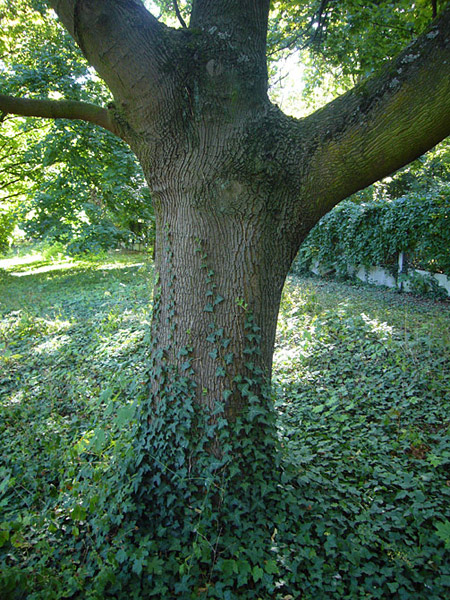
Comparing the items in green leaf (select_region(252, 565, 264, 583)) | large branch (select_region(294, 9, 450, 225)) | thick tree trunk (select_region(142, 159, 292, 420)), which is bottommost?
green leaf (select_region(252, 565, 264, 583))

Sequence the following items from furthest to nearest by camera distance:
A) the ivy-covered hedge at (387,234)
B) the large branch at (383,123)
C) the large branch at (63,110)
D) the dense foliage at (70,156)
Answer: the dense foliage at (70,156) → the ivy-covered hedge at (387,234) → the large branch at (63,110) → the large branch at (383,123)

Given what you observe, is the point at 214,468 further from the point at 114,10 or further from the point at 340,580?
the point at 114,10

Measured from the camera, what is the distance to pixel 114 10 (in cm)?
265

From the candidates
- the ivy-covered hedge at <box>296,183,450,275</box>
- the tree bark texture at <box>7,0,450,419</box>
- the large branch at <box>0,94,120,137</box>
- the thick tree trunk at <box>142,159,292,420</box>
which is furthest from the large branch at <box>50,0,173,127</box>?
the ivy-covered hedge at <box>296,183,450,275</box>

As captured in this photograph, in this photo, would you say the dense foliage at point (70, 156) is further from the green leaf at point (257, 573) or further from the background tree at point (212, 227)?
the green leaf at point (257, 573)

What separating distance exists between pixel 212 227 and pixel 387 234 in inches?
377

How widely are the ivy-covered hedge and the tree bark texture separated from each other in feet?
26.3

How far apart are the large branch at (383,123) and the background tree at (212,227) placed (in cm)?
1

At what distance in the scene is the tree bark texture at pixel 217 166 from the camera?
8.73 ft

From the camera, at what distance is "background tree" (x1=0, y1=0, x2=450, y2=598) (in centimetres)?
259

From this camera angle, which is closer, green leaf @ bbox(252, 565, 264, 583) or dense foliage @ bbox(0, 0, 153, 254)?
green leaf @ bbox(252, 565, 264, 583)

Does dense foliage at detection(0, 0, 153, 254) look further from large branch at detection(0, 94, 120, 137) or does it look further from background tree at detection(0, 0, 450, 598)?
background tree at detection(0, 0, 450, 598)

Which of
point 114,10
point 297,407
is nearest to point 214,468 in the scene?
point 297,407

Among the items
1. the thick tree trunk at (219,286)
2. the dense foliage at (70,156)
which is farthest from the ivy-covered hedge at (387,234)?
the thick tree trunk at (219,286)
